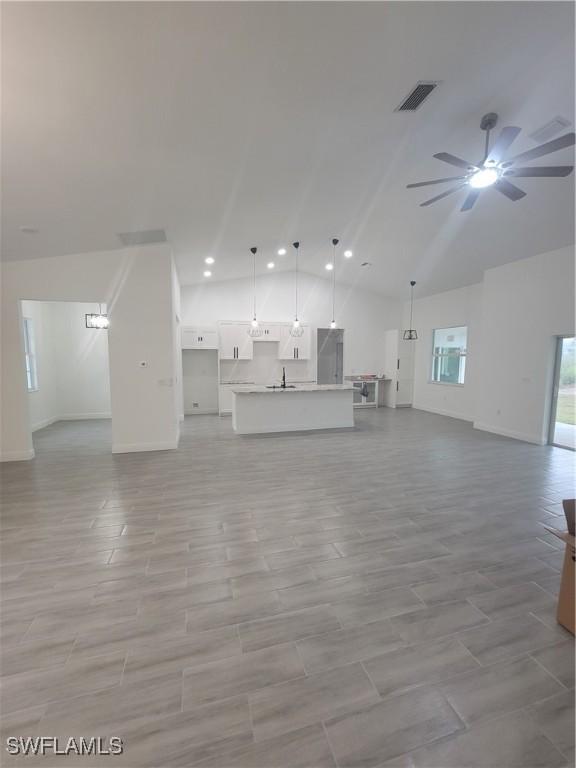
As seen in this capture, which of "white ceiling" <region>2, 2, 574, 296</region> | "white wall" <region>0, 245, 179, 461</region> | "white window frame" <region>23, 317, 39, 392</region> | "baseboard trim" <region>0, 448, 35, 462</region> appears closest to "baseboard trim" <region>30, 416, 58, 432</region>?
"white window frame" <region>23, 317, 39, 392</region>

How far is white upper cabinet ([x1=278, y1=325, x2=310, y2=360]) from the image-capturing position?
8.77 metres

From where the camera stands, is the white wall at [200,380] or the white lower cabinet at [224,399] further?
the white wall at [200,380]

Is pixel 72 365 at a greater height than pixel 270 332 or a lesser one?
lesser

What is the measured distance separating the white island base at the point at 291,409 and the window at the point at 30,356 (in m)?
4.13

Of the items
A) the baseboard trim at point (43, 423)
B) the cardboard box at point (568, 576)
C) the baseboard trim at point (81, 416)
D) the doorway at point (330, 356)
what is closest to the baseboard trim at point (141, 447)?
the baseboard trim at point (43, 423)

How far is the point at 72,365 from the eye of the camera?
7750 mm

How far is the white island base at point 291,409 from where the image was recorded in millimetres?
6574

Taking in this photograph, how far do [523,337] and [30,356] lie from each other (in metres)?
9.51

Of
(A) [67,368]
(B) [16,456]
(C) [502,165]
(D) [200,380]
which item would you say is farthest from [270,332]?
(C) [502,165]

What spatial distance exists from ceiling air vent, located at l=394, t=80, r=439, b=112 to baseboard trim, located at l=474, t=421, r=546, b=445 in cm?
565

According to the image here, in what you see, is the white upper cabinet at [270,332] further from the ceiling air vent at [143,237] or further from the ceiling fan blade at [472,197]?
the ceiling fan blade at [472,197]

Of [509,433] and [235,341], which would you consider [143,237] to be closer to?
[235,341]

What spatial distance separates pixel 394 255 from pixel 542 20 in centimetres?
493

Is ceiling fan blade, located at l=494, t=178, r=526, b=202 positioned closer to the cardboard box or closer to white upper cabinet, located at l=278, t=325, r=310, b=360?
the cardboard box
